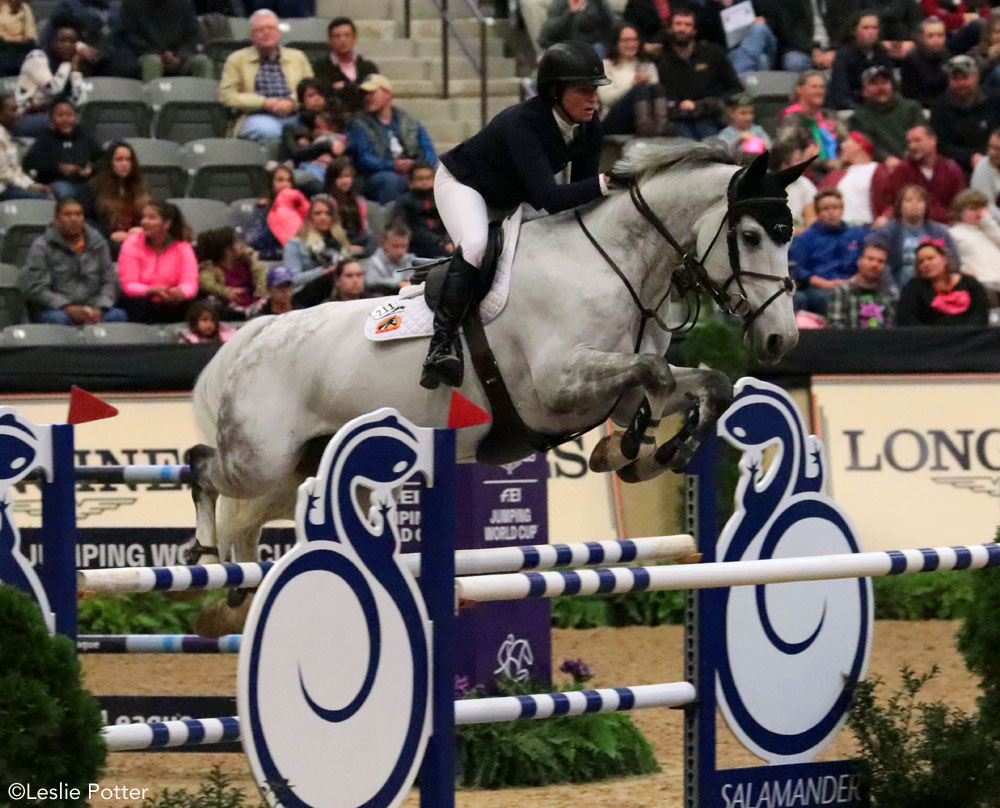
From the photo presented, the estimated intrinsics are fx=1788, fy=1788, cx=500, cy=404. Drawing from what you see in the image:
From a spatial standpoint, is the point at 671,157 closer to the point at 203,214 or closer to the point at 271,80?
the point at 203,214

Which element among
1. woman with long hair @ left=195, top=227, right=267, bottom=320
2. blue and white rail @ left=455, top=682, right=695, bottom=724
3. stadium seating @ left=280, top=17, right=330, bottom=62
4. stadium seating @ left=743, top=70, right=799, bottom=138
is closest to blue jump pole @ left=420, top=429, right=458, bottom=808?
blue and white rail @ left=455, top=682, right=695, bottom=724

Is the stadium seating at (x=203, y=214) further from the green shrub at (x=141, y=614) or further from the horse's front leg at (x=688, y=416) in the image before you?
the horse's front leg at (x=688, y=416)

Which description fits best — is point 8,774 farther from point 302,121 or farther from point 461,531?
point 302,121

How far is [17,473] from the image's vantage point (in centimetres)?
366

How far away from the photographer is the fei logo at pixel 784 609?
15.4ft

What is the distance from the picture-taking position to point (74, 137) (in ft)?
36.5

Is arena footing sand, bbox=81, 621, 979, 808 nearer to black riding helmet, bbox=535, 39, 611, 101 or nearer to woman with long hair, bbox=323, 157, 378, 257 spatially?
black riding helmet, bbox=535, 39, 611, 101

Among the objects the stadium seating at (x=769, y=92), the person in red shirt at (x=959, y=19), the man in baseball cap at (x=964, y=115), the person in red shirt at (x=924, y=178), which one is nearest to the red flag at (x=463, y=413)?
the person in red shirt at (x=924, y=178)

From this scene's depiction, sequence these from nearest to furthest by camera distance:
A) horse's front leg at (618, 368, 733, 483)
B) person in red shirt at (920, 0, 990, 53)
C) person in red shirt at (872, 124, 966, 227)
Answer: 1. horse's front leg at (618, 368, 733, 483)
2. person in red shirt at (872, 124, 966, 227)
3. person in red shirt at (920, 0, 990, 53)

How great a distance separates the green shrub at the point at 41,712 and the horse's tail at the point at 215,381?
3083 millimetres

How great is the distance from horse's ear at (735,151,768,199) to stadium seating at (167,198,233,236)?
19.9 feet

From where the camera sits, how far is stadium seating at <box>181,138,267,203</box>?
11.4m

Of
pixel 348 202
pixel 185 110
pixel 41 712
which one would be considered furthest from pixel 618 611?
pixel 41 712

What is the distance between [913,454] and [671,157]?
4.00 m
